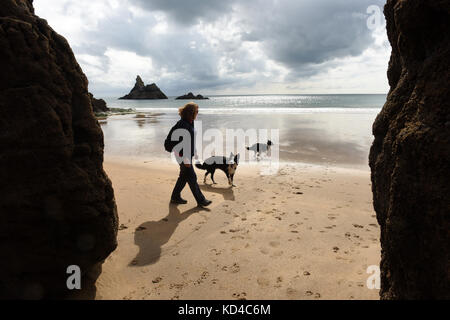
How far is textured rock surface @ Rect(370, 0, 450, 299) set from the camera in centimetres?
152

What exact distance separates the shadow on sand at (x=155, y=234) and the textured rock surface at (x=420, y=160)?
118 inches

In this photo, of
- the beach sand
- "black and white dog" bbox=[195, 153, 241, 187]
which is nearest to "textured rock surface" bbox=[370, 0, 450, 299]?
the beach sand

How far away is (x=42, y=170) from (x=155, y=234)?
95.0 inches

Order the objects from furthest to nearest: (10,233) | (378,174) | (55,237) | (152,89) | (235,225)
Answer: (152,89)
(235,225)
(55,237)
(10,233)
(378,174)

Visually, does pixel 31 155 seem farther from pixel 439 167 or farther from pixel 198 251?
pixel 439 167

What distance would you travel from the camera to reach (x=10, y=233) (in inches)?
96.8

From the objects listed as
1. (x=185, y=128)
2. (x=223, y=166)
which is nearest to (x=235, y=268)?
(x=185, y=128)

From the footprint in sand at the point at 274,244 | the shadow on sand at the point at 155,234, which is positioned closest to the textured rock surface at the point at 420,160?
the footprint in sand at the point at 274,244

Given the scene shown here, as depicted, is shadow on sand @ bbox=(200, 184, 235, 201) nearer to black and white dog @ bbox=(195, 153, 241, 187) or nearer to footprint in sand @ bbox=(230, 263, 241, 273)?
black and white dog @ bbox=(195, 153, 241, 187)

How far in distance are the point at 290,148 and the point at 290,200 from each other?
7.66m

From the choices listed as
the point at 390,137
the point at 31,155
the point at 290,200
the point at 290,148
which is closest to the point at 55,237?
the point at 31,155

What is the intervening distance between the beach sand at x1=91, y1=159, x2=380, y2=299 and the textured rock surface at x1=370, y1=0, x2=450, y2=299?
1348 mm

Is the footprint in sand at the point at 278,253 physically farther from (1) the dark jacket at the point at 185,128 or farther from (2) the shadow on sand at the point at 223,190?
(1) the dark jacket at the point at 185,128

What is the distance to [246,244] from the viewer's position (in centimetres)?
409
